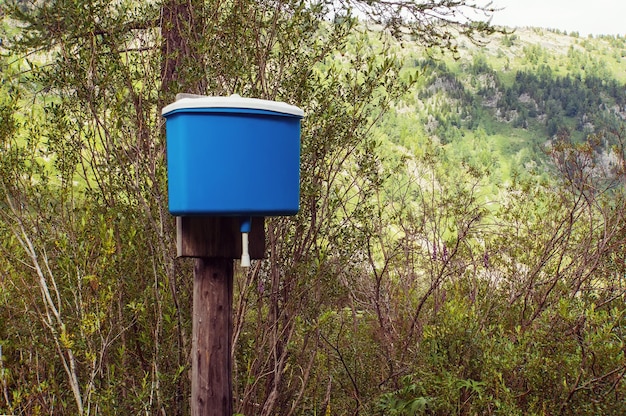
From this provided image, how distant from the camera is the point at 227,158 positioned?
253cm

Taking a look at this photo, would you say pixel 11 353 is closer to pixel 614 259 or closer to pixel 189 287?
pixel 189 287

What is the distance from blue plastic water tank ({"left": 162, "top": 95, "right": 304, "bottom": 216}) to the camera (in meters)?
2.52

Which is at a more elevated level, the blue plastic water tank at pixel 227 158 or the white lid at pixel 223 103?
the white lid at pixel 223 103

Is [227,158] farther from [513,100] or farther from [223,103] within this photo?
[513,100]

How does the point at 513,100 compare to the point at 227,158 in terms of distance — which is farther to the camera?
the point at 513,100

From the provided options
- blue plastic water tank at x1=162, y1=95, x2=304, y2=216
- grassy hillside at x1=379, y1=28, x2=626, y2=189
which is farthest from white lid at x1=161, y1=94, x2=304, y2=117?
grassy hillside at x1=379, y1=28, x2=626, y2=189

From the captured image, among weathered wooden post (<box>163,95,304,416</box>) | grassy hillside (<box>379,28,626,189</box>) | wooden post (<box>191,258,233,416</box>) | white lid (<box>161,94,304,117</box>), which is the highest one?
grassy hillside (<box>379,28,626,189</box>)

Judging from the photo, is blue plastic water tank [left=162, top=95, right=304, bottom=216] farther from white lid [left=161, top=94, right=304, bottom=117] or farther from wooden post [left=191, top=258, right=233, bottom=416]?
wooden post [left=191, top=258, right=233, bottom=416]

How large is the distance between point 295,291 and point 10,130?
5.88 feet

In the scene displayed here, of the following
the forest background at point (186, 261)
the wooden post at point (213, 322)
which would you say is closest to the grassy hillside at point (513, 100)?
the forest background at point (186, 261)

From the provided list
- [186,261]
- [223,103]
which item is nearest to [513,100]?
[186,261]

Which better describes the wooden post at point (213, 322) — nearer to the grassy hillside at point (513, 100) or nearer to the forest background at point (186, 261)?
the forest background at point (186, 261)

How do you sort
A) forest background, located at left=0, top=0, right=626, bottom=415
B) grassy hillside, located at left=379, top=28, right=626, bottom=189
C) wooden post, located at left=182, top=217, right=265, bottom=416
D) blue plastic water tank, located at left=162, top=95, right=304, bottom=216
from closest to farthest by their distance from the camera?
blue plastic water tank, located at left=162, top=95, right=304, bottom=216, wooden post, located at left=182, top=217, right=265, bottom=416, forest background, located at left=0, top=0, right=626, bottom=415, grassy hillside, located at left=379, top=28, right=626, bottom=189

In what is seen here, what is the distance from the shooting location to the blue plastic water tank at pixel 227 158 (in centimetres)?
252
